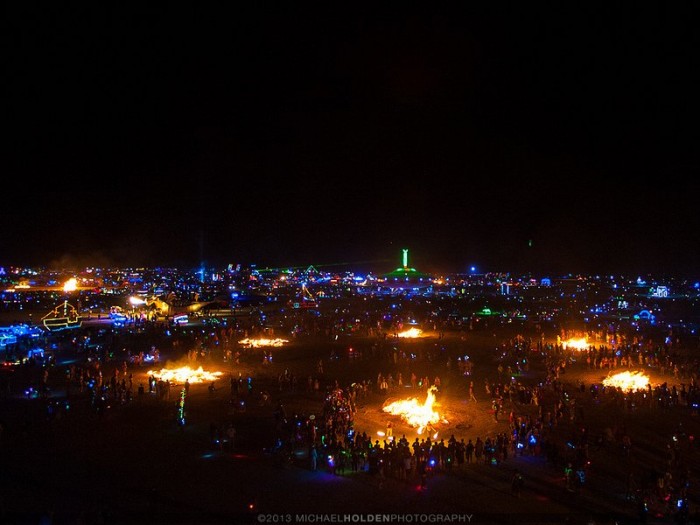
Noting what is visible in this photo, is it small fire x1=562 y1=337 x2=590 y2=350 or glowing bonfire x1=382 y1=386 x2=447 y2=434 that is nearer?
glowing bonfire x1=382 y1=386 x2=447 y2=434

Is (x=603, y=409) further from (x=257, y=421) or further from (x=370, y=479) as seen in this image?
(x=257, y=421)

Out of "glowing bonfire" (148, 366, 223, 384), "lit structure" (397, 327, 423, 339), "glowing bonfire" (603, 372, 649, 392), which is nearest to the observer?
"glowing bonfire" (603, 372, 649, 392)

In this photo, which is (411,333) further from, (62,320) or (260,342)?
(62,320)

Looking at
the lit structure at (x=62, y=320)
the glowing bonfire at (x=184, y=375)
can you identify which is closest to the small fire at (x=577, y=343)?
the glowing bonfire at (x=184, y=375)

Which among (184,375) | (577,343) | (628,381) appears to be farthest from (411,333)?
(184,375)

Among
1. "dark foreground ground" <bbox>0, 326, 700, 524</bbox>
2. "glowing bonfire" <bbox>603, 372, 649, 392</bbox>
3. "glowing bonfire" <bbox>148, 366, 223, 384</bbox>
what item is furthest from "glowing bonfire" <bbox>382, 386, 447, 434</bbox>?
"glowing bonfire" <bbox>148, 366, 223, 384</bbox>

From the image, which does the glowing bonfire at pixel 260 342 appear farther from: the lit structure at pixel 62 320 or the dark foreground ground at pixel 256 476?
the dark foreground ground at pixel 256 476

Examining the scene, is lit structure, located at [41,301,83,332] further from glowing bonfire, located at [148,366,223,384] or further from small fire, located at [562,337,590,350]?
small fire, located at [562,337,590,350]
